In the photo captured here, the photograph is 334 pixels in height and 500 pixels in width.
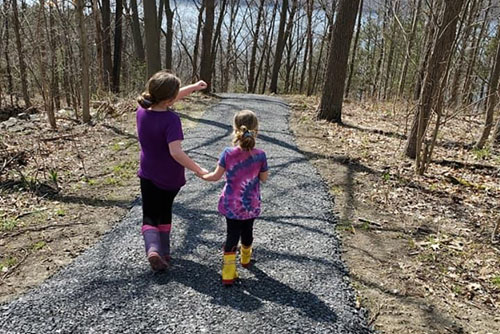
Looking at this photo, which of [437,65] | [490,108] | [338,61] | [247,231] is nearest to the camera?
[247,231]

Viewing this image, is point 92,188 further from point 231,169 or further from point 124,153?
point 231,169

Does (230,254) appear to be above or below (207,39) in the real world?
below

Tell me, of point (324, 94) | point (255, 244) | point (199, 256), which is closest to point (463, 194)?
point (255, 244)

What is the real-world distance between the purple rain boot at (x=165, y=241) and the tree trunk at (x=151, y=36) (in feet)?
30.0

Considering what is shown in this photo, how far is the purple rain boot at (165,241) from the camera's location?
3.22 m

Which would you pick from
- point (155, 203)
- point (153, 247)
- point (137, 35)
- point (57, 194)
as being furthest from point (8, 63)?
point (153, 247)

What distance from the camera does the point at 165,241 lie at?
3268 millimetres

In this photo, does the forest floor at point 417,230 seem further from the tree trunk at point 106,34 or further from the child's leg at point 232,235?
the tree trunk at point 106,34

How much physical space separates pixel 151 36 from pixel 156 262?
32.2 feet

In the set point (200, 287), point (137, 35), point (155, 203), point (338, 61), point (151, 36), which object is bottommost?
point (200, 287)

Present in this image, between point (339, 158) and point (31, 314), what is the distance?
5.42 meters

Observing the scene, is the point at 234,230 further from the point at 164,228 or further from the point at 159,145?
the point at 159,145

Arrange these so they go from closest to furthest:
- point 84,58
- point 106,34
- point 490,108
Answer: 1. point 490,108
2. point 84,58
3. point 106,34

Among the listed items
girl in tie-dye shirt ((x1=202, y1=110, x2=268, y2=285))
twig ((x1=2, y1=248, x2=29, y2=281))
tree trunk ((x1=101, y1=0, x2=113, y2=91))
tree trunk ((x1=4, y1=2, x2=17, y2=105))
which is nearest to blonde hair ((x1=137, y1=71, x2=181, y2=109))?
girl in tie-dye shirt ((x1=202, y1=110, x2=268, y2=285))
